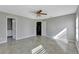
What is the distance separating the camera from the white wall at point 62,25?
→ 26.9 feet

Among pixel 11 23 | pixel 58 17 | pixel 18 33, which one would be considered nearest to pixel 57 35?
pixel 58 17

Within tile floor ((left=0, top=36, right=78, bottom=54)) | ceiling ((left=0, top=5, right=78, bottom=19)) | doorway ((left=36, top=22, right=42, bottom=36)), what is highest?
ceiling ((left=0, top=5, right=78, bottom=19))

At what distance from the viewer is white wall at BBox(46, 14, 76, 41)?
821 cm

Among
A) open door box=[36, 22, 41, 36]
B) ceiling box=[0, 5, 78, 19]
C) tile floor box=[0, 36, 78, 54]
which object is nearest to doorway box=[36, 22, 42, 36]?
open door box=[36, 22, 41, 36]

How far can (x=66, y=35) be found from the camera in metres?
8.41

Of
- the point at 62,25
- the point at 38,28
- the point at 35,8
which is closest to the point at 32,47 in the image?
the point at 35,8

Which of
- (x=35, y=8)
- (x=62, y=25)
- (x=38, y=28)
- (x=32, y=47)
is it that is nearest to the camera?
(x=32, y=47)

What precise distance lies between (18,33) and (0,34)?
2256mm

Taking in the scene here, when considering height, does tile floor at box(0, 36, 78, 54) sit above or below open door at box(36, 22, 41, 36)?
below

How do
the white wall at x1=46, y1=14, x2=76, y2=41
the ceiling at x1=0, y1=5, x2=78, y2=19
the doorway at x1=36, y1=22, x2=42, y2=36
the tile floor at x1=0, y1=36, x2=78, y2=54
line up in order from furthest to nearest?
the doorway at x1=36, y1=22, x2=42, y2=36 → the white wall at x1=46, y1=14, x2=76, y2=41 → the ceiling at x1=0, y1=5, x2=78, y2=19 → the tile floor at x1=0, y1=36, x2=78, y2=54

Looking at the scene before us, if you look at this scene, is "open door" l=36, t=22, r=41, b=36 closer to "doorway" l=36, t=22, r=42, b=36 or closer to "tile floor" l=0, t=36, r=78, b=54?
"doorway" l=36, t=22, r=42, b=36

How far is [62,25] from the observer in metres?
8.80

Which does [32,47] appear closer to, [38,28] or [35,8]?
[35,8]
